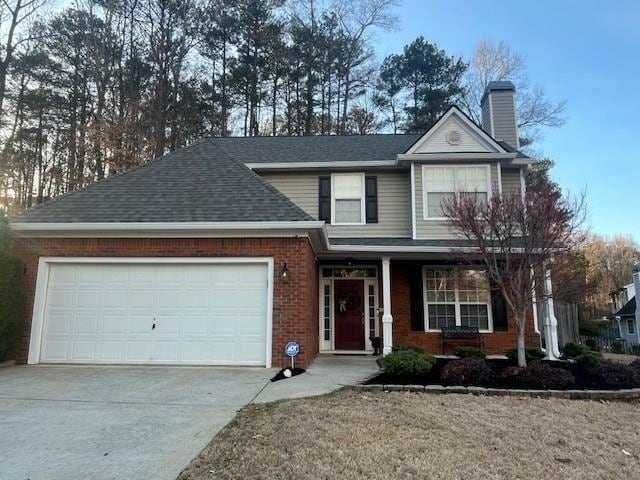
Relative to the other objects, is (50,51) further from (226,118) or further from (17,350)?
(17,350)

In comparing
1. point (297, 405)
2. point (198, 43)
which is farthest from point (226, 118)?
point (297, 405)

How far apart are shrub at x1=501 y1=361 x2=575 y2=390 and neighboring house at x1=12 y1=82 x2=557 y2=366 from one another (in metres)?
2.50

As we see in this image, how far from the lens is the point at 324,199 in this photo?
1182cm

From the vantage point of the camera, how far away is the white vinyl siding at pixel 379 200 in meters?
11.5

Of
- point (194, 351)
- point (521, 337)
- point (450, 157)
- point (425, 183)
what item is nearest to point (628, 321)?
point (450, 157)

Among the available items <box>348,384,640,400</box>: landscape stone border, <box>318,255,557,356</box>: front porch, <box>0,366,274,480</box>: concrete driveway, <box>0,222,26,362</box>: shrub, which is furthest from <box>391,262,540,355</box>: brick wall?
<box>0,222,26,362</box>: shrub

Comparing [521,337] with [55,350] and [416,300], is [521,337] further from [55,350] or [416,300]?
[55,350]

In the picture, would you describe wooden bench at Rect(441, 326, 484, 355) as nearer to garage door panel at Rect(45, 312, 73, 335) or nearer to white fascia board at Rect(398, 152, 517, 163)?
white fascia board at Rect(398, 152, 517, 163)

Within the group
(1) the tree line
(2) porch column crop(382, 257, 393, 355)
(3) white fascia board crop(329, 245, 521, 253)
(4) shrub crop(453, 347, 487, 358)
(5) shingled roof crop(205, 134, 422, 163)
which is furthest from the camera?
(1) the tree line

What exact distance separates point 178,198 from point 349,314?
18.0 feet

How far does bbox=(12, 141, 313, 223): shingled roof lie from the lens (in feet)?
27.7

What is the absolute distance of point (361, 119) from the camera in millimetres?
23078

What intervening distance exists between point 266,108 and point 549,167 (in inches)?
637

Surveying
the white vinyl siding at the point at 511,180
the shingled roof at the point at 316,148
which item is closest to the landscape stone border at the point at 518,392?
the white vinyl siding at the point at 511,180
